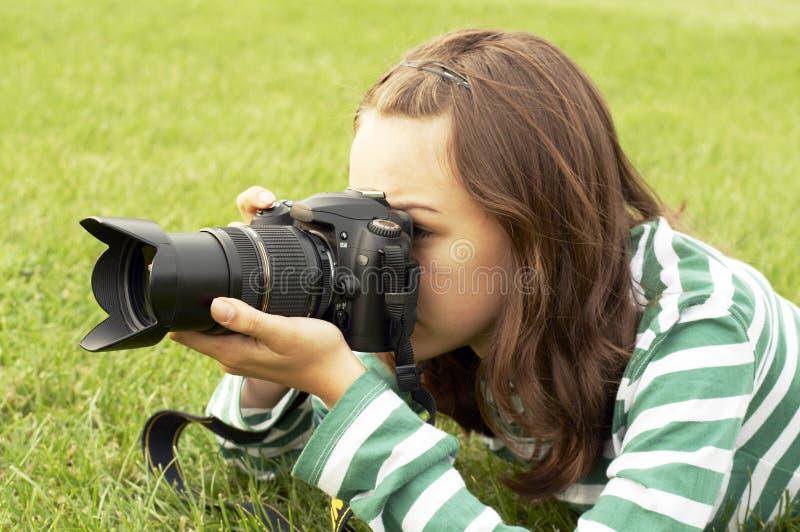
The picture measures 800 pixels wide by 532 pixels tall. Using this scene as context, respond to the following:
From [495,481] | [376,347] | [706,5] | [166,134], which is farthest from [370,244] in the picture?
[706,5]

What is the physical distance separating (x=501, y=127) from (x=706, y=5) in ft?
32.2

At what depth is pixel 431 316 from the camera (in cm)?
158

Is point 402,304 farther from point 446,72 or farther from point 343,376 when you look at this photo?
point 446,72

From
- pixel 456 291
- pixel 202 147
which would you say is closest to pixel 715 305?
pixel 456 291

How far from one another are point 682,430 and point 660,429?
1.3 inches

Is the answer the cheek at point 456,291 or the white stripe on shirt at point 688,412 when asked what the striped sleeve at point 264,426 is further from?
the white stripe on shirt at point 688,412

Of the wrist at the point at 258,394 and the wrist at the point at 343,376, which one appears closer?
the wrist at the point at 343,376

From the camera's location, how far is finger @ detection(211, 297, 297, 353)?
4.15 ft

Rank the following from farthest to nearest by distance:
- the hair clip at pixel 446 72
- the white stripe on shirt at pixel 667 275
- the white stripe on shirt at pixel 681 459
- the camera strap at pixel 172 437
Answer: the camera strap at pixel 172 437, the hair clip at pixel 446 72, the white stripe on shirt at pixel 667 275, the white stripe on shirt at pixel 681 459

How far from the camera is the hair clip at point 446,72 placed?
159 centimetres

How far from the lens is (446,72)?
163 centimetres

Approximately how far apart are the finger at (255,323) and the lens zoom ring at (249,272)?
1.4 inches

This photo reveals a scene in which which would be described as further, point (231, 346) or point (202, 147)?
point (202, 147)

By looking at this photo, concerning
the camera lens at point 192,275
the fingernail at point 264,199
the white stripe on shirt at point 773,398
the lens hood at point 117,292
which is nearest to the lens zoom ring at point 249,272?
Answer: the camera lens at point 192,275
